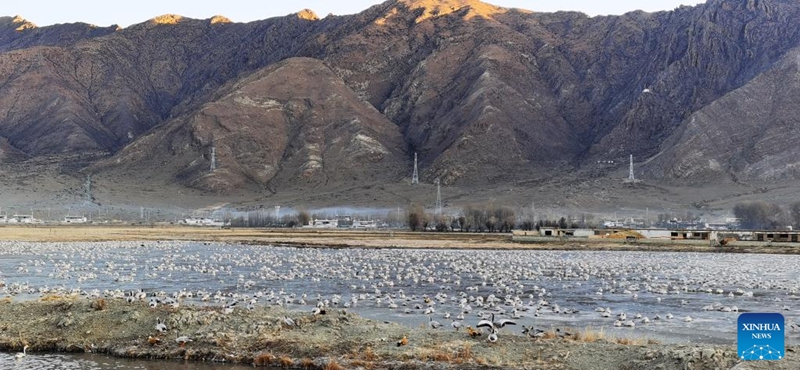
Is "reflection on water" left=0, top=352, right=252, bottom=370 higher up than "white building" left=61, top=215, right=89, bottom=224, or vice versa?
"white building" left=61, top=215, right=89, bottom=224

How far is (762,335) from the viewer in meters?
12.4

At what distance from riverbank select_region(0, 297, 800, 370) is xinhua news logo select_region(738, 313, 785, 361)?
7.07m

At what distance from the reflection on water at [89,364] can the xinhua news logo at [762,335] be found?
1349cm

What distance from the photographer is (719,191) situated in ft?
569

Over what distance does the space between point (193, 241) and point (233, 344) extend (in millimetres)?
75790

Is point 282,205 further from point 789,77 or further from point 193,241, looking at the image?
point 789,77

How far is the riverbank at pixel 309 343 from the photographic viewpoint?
2150cm

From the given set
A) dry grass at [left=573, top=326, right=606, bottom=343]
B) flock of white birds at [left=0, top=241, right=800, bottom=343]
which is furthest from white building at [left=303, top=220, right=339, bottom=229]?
dry grass at [left=573, top=326, right=606, bottom=343]

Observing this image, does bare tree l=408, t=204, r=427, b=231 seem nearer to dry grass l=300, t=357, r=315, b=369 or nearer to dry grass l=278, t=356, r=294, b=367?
dry grass l=278, t=356, r=294, b=367

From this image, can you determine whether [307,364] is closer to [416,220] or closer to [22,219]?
[416,220]

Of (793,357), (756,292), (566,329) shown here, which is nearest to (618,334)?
(566,329)

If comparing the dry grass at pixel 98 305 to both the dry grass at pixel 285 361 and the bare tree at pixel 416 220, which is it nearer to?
the dry grass at pixel 285 361

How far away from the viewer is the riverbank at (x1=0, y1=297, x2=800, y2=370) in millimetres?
21500

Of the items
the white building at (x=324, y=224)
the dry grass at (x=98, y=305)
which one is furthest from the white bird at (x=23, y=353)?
the white building at (x=324, y=224)
